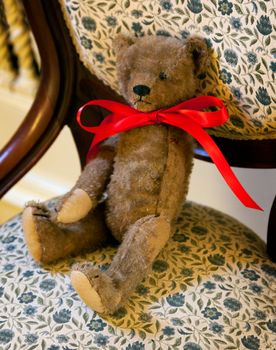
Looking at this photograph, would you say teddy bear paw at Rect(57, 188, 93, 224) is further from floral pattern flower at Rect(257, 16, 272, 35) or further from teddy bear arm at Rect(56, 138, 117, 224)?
floral pattern flower at Rect(257, 16, 272, 35)

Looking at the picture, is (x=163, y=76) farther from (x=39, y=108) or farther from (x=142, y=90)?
(x=39, y=108)

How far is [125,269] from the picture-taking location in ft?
2.27

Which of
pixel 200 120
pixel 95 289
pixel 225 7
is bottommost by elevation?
pixel 95 289

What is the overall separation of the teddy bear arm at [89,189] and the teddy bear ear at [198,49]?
0.53ft

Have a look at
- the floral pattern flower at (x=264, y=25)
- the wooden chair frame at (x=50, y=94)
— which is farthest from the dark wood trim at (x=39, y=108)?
the floral pattern flower at (x=264, y=25)

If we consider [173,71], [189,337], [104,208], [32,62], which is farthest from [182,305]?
[32,62]

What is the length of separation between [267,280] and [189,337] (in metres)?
0.14

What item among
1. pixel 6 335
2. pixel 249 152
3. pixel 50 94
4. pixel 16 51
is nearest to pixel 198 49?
pixel 249 152

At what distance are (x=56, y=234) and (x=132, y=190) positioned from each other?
115 mm

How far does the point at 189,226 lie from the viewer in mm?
794

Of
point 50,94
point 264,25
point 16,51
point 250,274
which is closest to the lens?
point 264,25

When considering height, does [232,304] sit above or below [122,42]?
below

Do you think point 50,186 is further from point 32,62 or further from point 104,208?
point 104,208

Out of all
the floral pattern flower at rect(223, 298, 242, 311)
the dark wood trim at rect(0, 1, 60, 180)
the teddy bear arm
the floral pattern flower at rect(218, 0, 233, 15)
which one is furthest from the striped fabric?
the floral pattern flower at rect(223, 298, 242, 311)
